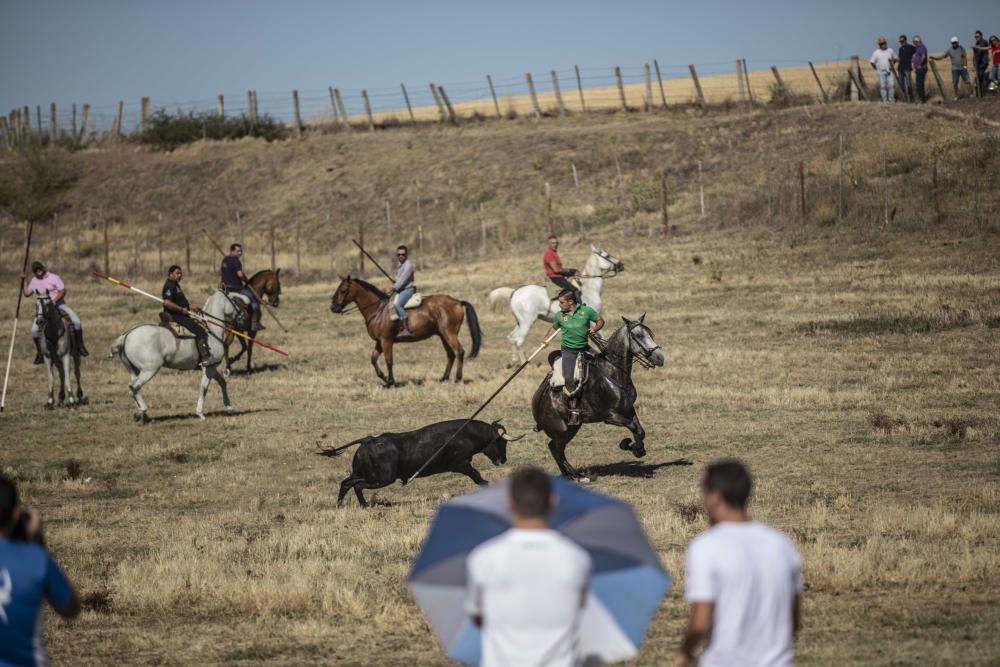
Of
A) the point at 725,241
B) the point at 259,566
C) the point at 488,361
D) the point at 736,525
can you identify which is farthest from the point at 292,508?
the point at 725,241

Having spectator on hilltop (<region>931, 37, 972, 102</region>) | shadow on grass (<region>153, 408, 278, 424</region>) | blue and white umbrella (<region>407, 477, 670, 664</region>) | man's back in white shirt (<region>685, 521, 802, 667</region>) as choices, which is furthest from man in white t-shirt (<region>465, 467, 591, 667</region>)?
spectator on hilltop (<region>931, 37, 972, 102</region>)

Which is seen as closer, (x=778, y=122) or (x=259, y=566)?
(x=259, y=566)

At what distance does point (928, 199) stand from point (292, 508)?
26.8 m

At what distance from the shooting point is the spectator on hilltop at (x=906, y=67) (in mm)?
47759

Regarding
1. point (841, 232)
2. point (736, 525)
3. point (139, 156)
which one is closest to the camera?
point (736, 525)

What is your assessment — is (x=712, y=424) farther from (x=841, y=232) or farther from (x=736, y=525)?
(x=841, y=232)

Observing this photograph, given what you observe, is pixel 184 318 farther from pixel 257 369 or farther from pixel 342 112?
pixel 342 112

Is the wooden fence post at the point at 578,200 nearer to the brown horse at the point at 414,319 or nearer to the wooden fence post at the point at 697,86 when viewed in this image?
the wooden fence post at the point at 697,86

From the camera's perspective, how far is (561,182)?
2108 inches

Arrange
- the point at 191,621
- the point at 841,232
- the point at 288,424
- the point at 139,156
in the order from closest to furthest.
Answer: the point at 191,621, the point at 288,424, the point at 841,232, the point at 139,156

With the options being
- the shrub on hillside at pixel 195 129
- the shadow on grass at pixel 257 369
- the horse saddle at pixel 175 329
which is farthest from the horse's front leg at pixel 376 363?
the shrub on hillside at pixel 195 129

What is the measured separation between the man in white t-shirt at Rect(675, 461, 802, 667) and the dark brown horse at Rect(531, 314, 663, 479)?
34.7 ft

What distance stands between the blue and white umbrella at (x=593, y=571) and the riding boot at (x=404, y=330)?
19517 mm

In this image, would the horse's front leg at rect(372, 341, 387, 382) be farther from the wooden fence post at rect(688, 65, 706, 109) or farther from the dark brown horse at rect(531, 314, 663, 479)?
the wooden fence post at rect(688, 65, 706, 109)
